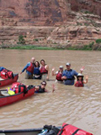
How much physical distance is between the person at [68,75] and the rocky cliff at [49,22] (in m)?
40.8

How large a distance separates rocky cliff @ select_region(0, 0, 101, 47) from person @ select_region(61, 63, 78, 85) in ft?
134

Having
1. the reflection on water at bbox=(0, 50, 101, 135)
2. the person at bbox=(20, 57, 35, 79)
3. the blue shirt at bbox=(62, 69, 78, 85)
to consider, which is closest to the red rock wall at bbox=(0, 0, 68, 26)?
the person at bbox=(20, 57, 35, 79)

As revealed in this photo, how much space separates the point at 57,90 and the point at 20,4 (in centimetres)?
6314

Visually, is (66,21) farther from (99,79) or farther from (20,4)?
(99,79)

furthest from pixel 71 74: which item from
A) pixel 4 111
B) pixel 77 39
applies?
pixel 77 39

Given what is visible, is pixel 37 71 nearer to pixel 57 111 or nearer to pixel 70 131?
pixel 57 111

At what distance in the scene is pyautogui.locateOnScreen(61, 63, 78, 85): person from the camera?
34.8 ft

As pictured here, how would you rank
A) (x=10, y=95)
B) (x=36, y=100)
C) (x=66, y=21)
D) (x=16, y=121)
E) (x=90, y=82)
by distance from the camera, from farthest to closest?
(x=66, y=21) → (x=90, y=82) → (x=36, y=100) → (x=10, y=95) → (x=16, y=121)

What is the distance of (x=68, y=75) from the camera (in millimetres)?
10805

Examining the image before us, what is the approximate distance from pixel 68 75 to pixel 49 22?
57.8 m

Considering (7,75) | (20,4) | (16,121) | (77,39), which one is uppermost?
(20,4)

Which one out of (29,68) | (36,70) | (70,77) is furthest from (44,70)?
(70,77)

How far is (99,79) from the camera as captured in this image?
13469 mm

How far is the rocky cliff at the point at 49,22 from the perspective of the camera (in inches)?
2153
